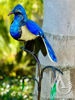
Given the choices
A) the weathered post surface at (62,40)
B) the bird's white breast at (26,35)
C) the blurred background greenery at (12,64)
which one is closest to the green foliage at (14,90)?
the blurred background greenery at (12,64)

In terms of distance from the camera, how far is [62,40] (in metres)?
3.14

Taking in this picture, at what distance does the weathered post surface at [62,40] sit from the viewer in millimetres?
3105

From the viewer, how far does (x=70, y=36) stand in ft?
10.2

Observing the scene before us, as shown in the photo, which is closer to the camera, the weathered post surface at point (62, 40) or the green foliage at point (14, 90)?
the weathered post surface at point (62, 40)

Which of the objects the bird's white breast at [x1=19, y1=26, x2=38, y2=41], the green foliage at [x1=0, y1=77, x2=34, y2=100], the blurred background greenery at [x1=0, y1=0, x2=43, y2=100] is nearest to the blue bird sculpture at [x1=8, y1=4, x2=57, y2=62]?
the bird's white breast at [x1=19, y1=26, x2=38, y2=41]

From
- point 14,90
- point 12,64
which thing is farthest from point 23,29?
point 12,64

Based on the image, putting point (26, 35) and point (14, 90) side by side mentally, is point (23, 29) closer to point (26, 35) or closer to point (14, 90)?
point (26, 35)

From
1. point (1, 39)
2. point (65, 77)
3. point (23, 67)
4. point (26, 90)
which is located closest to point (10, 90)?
point (26, 90)

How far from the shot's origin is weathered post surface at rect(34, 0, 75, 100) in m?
3.11

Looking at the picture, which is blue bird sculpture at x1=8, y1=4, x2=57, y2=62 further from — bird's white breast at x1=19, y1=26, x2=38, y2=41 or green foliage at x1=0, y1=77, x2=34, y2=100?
green foliage at x1=0, y1=77, x2=34, y2=100

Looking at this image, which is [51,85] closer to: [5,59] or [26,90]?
[26,90]

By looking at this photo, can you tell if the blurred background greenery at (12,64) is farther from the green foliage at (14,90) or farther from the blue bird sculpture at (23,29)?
the blue bird sculpture at (23,29)

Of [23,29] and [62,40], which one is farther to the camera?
[62,40]

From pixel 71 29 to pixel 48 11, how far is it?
305 millimetres
